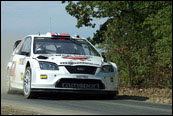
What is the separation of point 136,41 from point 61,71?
8338 mm

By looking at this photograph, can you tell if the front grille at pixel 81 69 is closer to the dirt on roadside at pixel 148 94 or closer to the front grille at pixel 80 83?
the front grille at pixel 80 83

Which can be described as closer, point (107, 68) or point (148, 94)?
point (107, 68)

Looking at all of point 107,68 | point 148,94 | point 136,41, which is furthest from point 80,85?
point 136,41

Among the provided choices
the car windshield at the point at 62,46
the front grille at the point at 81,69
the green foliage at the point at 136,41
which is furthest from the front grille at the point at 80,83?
the green foliage at the point at 136,41

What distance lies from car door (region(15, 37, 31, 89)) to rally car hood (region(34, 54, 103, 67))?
0.66 m

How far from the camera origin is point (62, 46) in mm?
15336

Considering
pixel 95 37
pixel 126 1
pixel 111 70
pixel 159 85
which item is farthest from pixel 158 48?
pixel 95 37

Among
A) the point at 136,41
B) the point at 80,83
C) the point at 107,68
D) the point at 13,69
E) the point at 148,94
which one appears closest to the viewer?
the point at 80,83

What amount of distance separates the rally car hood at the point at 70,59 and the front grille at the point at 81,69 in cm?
8

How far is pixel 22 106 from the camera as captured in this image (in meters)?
11.9

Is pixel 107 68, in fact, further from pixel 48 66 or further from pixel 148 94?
pixel 148 94

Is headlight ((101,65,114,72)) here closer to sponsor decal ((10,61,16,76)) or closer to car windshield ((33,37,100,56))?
car windshield ((33,37,100,56))

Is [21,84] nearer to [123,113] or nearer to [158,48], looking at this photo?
[123,113]

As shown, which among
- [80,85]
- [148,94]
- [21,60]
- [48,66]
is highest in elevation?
[21,60]
